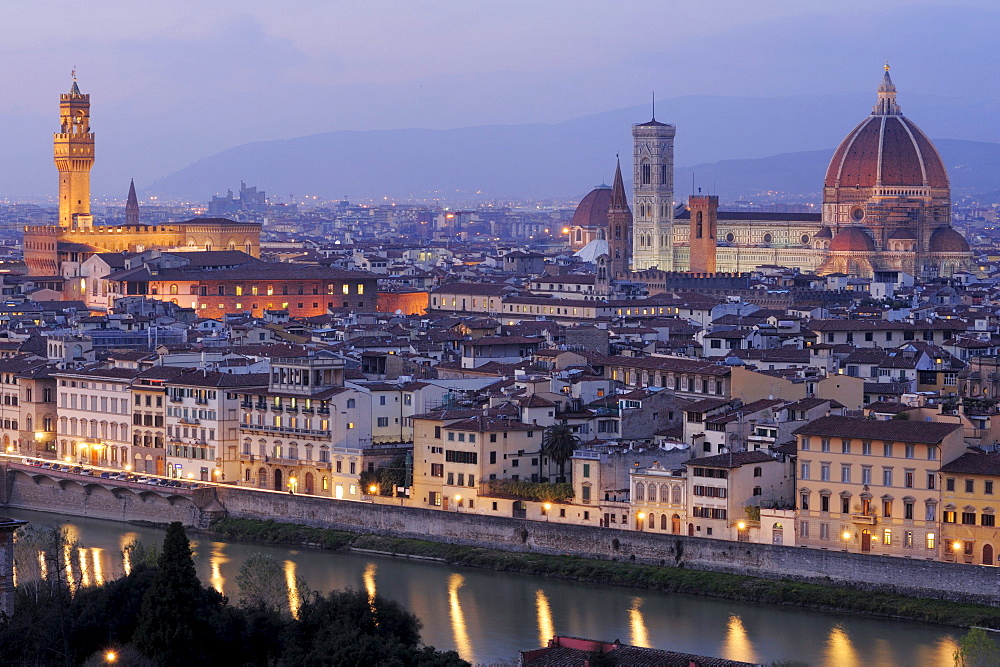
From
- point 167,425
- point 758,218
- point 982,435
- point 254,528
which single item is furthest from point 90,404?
point 758,218

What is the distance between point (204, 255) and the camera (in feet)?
242

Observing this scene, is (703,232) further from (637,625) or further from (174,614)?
(174,614)

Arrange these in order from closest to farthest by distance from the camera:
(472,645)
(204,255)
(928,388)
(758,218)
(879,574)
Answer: (472,645), (879,574), (928,388), (204,255), (758,218)

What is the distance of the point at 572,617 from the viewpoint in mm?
28625

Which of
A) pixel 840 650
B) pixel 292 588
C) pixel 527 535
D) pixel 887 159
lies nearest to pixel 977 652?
pixel 840 650

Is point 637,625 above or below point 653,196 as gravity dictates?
below

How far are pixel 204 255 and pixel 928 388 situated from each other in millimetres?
38840

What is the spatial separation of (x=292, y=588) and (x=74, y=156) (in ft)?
196

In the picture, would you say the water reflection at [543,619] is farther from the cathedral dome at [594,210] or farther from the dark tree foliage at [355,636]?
the cathedral dome at [594,210]

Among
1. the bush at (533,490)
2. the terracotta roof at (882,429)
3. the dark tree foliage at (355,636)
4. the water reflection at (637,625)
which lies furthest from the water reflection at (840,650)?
the bush at (533,490)

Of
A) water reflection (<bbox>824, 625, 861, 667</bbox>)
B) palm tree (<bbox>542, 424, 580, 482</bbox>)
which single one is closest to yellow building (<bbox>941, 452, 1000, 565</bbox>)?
water reflection (<bbox>824, 625, 861, 667</bbox>)

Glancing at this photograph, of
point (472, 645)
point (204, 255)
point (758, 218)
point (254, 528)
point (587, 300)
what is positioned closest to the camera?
point (472, 645)

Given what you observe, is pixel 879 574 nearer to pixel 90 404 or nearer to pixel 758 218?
pixel 90 404

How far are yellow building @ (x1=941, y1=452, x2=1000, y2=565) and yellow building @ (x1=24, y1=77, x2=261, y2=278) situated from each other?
55.1 m
